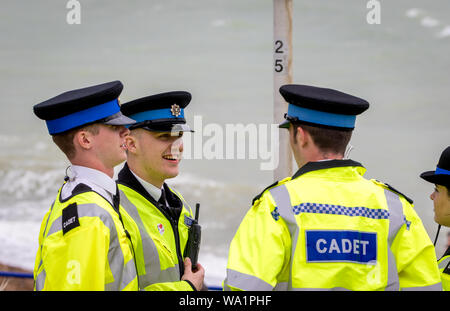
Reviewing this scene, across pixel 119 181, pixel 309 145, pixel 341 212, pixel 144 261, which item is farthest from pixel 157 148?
pixel 341 212

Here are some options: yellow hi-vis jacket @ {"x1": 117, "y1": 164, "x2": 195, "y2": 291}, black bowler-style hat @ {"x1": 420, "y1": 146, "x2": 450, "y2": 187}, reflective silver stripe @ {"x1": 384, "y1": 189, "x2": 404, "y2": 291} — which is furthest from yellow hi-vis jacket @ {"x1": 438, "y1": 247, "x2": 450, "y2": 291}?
yellow hi-vis jacket @ {"x1": 117, "y1": 164, "x2": 195, "y2": 291}

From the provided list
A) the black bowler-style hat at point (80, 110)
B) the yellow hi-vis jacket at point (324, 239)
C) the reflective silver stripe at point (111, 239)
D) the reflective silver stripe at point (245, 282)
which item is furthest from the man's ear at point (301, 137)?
the reflective silver stripe at point (111, 239)

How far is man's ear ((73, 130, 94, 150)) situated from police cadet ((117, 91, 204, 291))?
491mm

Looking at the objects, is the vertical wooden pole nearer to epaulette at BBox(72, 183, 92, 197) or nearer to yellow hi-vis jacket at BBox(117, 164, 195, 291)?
yellow hi-vis jacket at BBox(117, 164, 195, 291)

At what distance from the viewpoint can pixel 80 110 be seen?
2.12 m

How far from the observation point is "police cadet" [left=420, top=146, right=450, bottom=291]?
2748 millimetres

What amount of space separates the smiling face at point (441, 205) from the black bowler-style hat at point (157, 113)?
4.53 feet

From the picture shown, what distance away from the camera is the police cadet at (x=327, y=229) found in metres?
1.96

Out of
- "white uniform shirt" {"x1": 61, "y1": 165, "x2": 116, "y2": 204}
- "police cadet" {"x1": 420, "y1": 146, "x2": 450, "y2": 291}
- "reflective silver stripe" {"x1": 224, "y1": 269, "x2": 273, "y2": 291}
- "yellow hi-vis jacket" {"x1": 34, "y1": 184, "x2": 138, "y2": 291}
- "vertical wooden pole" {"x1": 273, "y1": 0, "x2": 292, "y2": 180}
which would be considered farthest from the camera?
"vertical wooden pole" {"x1": 273, "y1": 0, "x2": 292, "y2": 180}

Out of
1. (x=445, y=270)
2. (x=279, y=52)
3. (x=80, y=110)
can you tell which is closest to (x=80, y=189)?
(x=80, y=110)

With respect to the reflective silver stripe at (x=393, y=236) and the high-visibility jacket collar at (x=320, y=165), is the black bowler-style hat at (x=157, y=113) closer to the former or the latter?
the high-visibility jacket collar at (x=320, y=165)

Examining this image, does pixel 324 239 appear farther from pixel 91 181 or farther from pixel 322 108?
pixel 91 181

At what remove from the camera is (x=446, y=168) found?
9.29 ft
